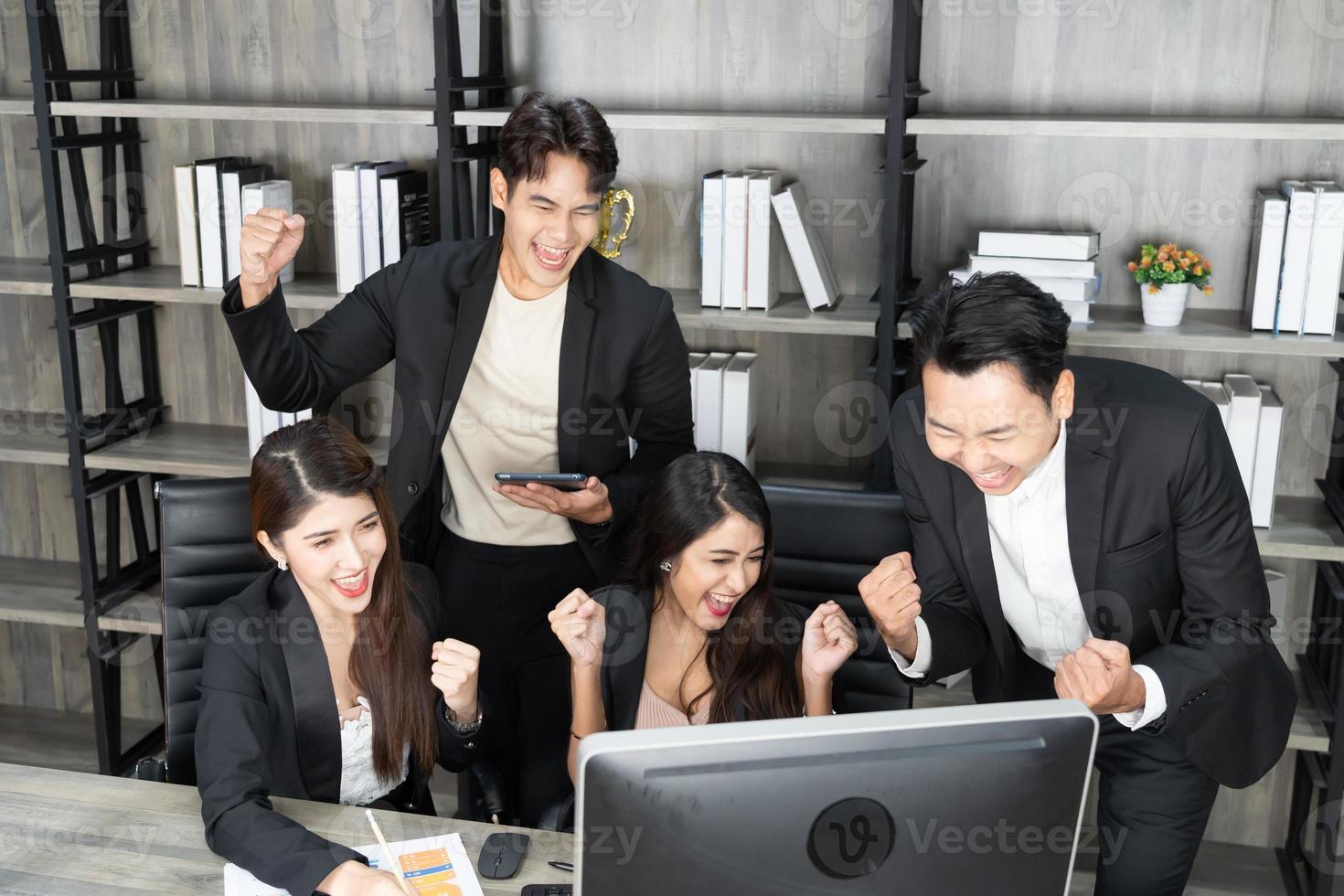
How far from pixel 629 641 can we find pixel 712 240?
3.47 feet

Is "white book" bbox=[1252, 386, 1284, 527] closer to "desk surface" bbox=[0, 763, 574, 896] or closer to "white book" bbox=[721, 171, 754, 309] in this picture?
"white book" bbox=[721, 171, 754, 309]

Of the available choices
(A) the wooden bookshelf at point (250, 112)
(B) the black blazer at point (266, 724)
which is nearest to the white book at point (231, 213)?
(A) the wooden bookshelf at point (250, 112)

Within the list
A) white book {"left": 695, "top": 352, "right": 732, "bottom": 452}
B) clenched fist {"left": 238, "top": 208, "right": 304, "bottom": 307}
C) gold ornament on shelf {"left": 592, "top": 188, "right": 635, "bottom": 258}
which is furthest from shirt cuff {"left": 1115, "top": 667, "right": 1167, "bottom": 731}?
gold ornament on shelf {"left": 592, "top": 188, "right": 635, "bottom": 258}

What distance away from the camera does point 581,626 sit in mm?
1862

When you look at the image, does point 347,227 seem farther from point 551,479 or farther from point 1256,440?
point 1256,440

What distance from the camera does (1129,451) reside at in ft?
6.06

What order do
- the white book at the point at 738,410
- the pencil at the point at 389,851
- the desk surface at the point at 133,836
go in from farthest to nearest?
the white book at the point at 738,410, the desk surface at the point at 133,836, the pencil at the point at 389,851

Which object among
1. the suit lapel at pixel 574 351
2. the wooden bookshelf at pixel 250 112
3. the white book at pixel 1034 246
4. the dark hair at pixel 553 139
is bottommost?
the suit lapel at pixel 574 351

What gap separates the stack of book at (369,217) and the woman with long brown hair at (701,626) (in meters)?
1.16

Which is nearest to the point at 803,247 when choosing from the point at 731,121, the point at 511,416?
the point at 731,121

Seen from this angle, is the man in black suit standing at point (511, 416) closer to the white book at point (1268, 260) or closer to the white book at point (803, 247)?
the white book at point (803, 247)

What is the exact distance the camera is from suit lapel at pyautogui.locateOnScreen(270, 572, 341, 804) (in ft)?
6.27

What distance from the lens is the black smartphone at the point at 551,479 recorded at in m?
2.19

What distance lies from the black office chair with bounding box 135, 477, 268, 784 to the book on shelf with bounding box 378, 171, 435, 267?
885 millimetres
